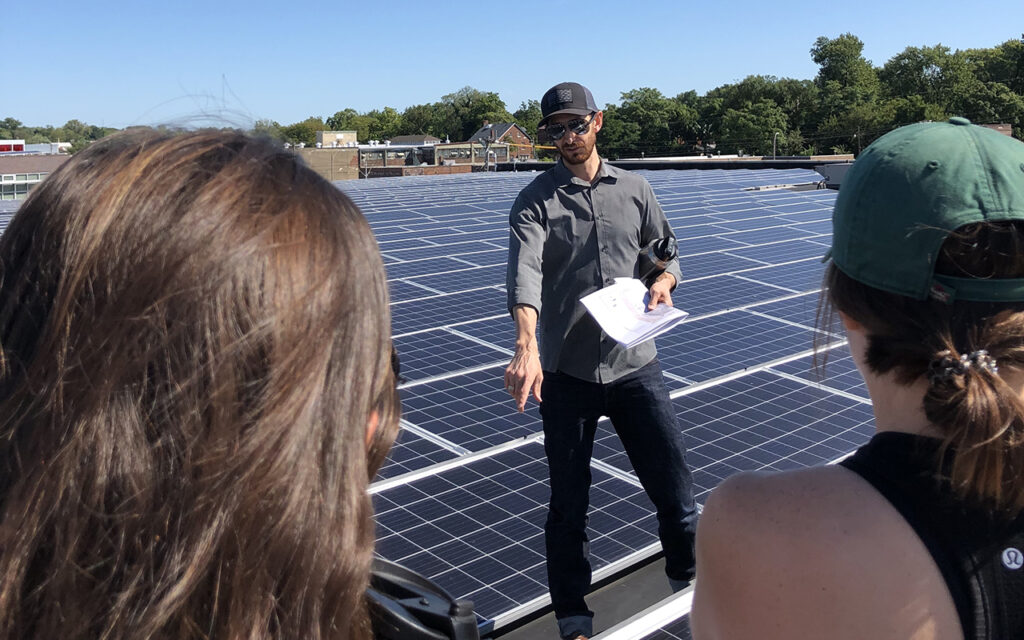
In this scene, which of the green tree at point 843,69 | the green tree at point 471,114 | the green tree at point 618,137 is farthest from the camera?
the green tree at point 471,114

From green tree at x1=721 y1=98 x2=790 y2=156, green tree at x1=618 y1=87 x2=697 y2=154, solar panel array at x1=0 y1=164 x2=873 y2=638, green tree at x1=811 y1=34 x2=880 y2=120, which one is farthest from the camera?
green tree at x1=811 y1=34 x2=880 y2=120

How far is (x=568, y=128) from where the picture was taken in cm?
395

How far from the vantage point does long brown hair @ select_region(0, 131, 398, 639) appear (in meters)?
0.97

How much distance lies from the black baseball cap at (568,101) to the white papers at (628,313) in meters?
0.79

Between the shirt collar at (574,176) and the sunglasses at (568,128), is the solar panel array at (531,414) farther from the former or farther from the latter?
the sunglasses at (568,128)

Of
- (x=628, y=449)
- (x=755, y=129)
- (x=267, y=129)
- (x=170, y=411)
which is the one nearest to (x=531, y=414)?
(x=628, y=449)

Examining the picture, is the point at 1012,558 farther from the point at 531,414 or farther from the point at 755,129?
the point at 755,129

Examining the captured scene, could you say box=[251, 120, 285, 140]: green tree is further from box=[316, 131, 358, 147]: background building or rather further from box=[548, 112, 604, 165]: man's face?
box=[316, 131, 358, 147]: background building

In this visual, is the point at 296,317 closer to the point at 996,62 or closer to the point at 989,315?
the point at 989,315

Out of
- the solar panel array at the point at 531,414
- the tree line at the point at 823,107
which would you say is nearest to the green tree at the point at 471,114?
the tree line at the point at 823,107

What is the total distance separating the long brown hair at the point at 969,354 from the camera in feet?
4.48

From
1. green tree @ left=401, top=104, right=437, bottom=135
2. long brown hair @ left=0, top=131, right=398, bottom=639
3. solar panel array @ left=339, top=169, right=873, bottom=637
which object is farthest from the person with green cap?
green tree @ left=401, top=104, right=437, bottom=135

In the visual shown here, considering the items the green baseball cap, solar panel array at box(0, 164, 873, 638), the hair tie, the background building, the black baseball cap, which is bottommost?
solar panel array at box(0, 164, 873, 638)

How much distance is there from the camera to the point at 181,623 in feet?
3.25
